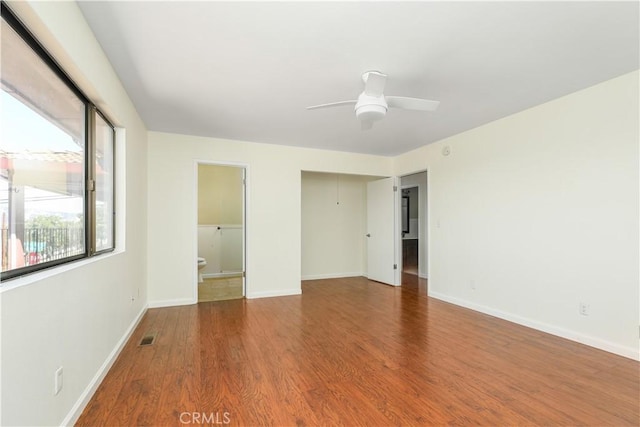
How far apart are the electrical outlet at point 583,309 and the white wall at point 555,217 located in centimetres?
5

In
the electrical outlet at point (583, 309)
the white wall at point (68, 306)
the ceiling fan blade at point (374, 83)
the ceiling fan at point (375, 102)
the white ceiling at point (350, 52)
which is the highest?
the white ceiling at point (350, 52)

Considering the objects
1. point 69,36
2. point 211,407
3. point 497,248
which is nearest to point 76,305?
point 211,407

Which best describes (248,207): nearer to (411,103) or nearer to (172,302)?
(172,302)

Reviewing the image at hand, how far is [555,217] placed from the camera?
298 cm

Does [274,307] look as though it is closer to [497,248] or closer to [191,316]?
[191,316]

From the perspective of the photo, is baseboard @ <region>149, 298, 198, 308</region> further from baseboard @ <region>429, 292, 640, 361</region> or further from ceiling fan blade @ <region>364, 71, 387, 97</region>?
baseboard @ <region>429, 292, 640, 361</region>

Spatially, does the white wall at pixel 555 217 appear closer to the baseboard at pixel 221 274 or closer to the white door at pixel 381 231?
the white door at pixel 381 231

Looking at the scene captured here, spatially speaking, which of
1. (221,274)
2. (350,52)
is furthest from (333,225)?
(350,52)

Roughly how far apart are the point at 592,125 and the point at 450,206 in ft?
5.95

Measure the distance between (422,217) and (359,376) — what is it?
462cm

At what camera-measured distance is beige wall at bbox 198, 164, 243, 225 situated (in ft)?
20.0

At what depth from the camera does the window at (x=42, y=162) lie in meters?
1.28

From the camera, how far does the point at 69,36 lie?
5.13 feet

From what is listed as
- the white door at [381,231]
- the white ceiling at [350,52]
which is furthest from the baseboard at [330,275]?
the white ceiling at [350,52]
